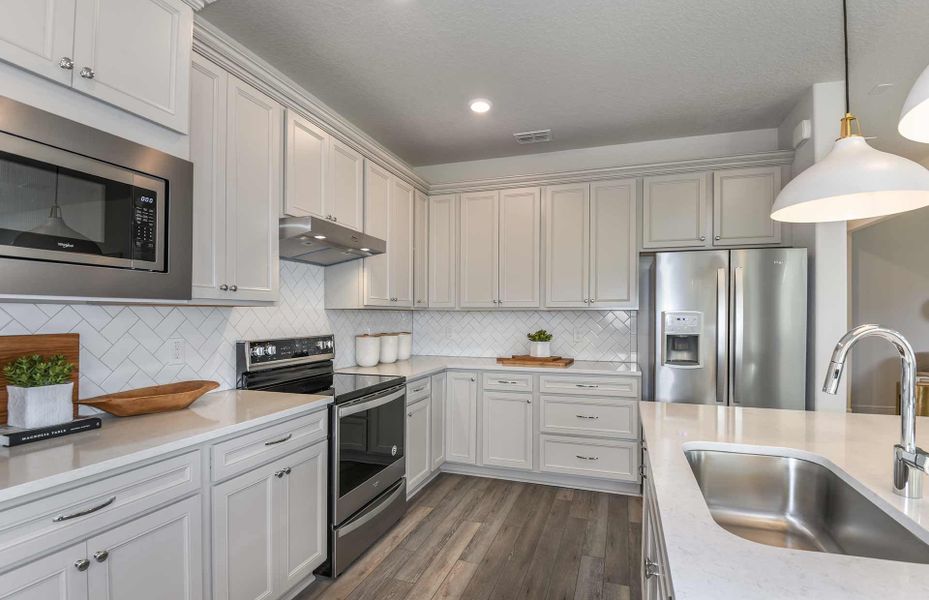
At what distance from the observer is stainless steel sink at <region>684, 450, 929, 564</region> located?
1229 millimetres

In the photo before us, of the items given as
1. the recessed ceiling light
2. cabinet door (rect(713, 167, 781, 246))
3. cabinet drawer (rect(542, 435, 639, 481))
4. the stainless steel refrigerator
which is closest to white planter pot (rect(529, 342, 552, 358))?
cabinet drawer (rect(542, 435, 639, 481))

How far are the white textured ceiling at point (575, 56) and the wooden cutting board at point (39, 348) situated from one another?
1573mm

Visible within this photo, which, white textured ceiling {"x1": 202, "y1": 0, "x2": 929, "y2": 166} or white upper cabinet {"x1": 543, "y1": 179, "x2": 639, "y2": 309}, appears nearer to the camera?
white textured ceiling {"x1": 202, "y1": 0, "x2": 929, "y2": 166}

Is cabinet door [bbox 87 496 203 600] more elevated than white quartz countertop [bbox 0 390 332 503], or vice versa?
white quartz countertop [bbox 0 390 332 503]

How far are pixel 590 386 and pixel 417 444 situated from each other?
1310 millimetres

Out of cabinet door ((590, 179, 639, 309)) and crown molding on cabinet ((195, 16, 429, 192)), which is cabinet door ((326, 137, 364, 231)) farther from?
cabinet door ((590, 179, 639, 309))

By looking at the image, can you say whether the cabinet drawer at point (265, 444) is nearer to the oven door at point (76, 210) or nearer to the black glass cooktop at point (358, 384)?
the black glass cooktop at point (358, 384)

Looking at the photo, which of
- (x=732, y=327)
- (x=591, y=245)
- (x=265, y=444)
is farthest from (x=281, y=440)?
(x=732, y=327)

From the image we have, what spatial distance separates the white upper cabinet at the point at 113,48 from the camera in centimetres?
129

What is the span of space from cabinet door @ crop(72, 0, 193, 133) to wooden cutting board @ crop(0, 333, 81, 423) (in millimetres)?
881

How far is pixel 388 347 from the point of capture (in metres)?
3.76

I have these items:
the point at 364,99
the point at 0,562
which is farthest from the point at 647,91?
the point at 0,562

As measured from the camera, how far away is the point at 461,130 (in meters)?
3.60

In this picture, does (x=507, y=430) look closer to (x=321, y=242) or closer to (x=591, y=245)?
(x=591, y=245)
